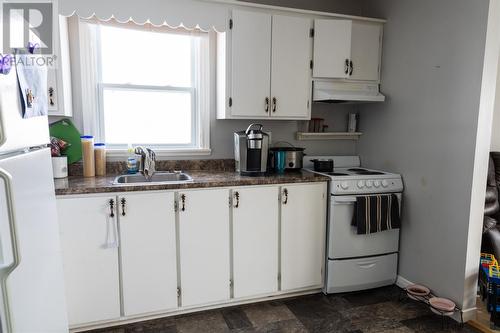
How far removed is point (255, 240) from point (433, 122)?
5.12 feet

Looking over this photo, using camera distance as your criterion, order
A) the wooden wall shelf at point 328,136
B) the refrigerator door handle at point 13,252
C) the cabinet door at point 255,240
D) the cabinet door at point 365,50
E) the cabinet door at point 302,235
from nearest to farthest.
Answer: the refrigerator door handle at point 13,252
the cabinet door at point 255,240
the cabinet door at point 302,235
the cabinet door at point 365,50
the wooden wall shelf at point 328,136

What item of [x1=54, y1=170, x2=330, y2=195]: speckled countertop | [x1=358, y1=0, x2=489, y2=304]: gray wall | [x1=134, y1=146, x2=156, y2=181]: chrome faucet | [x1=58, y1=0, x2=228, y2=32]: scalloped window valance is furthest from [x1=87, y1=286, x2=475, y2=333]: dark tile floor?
[x1=58, y1=0, x2=228, y2=32]: scalloped window valance

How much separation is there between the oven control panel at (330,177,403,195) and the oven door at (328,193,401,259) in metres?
0.05

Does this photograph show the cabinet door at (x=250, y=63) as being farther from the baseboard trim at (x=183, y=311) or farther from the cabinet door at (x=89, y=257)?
the baseboard trim at (x=183, y=311)

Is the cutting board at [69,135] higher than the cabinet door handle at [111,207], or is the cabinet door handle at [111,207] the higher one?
the cutting board at [69,135]

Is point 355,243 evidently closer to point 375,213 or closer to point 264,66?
point 375,213

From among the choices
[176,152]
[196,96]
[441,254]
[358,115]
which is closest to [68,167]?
[176,152]

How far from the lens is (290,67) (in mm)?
2688

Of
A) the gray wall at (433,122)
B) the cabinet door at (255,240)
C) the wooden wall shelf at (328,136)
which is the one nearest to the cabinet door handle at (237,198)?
the cabinet door at (255,240)

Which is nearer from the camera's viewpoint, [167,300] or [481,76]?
[481,76]

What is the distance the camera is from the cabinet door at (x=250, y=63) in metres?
2.54

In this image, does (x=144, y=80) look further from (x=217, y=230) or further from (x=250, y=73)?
(x=217, y=230)

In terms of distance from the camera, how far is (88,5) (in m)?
2.19

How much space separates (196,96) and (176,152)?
0.52 m
